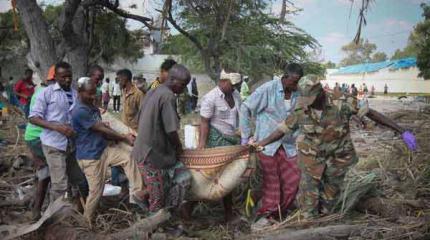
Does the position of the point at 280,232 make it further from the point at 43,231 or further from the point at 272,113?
the point at 43,231

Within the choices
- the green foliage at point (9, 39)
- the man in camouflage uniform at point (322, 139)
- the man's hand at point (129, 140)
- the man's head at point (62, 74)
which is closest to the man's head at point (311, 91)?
the man in camouflage uniform at point (322, 139)

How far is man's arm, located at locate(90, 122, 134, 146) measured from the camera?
4.34 metres

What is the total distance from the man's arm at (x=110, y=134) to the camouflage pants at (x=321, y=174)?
163 cm

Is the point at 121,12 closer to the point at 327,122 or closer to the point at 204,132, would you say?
the point at 204,132

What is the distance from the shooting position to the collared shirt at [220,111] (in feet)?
16.5

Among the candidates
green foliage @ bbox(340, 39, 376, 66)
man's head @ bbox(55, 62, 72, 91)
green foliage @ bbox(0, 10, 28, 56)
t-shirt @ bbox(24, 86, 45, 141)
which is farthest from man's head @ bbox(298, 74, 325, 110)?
green foliage @ bbox(340, 39, 376, 66)

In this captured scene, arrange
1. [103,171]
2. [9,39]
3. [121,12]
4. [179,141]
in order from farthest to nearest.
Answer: [9,39], [121,12], [103,171], [179,141]

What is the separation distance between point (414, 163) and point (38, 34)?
18.0 ft

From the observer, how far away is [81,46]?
308 inches

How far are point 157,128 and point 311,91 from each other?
4.53 feet

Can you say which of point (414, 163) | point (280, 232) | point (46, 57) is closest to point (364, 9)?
point (280, 232)

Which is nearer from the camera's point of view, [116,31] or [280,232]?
[280,232]

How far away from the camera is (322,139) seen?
14.4 feet

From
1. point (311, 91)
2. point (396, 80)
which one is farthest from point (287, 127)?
point (396, 80)
